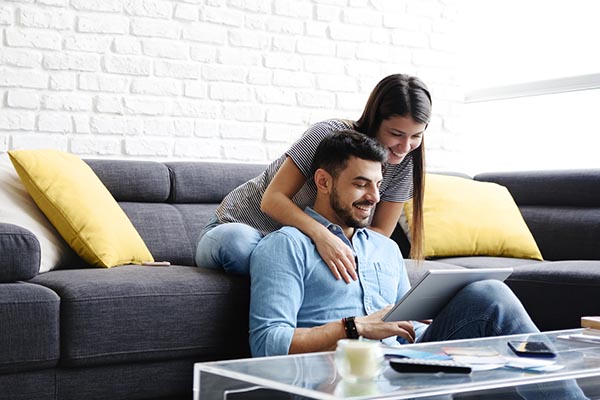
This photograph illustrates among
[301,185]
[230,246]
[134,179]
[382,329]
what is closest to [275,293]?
[382,329]

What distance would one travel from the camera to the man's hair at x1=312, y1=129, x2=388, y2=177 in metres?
2.35

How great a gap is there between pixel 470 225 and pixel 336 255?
1561 mm

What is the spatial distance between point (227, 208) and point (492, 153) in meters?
2.48

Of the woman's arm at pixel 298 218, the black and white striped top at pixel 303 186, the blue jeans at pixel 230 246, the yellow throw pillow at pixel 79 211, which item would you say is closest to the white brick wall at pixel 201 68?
the yellow throw pillow at pixel 79 211

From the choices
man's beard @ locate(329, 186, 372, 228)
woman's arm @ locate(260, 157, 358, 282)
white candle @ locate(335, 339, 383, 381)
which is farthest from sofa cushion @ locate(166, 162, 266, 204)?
white candle @ locate(335, 339, 383, 381)

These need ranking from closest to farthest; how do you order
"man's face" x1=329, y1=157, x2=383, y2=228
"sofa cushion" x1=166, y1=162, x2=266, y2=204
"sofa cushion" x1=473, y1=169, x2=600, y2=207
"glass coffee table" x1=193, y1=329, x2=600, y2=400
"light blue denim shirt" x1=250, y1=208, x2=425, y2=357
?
"glass coffee table" x1=193, y1=329, x2=600, y2=400, "light blue denim shirt" x1=250, y1=208, x2=425, y2=357, "man's face" x1=329, y1=157, x2=383, y2=228, "sofa cushion" x1=166, y1=162, x2=266, y2=204, "sofa cushion" x1=473, y1=169, x2=600, y2=207

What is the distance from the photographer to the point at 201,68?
3896mm

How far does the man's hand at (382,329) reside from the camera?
6.81 feet

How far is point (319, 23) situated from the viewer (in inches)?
167

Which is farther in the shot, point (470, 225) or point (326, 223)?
point (470, 225)

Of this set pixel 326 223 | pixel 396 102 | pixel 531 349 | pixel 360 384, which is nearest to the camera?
pixel 360 384

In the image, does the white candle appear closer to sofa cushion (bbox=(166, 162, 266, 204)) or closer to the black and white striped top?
the black and white striped top

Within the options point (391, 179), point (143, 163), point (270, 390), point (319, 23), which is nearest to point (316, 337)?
point (270, 390)

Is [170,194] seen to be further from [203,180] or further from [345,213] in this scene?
[345,213]
